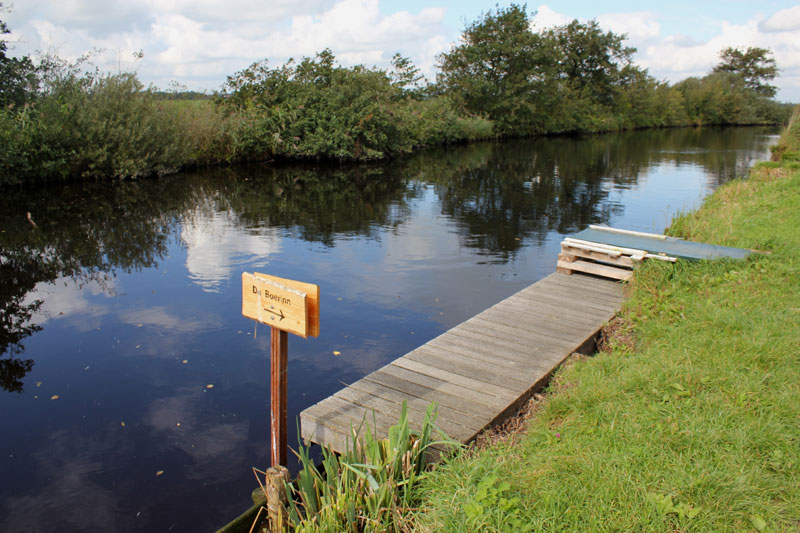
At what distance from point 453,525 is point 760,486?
5.21 feet

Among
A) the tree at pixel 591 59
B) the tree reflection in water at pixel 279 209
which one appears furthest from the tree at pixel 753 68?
the tree reflection in water at pixel 279 209

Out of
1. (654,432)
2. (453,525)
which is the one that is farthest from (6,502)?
(654,432)

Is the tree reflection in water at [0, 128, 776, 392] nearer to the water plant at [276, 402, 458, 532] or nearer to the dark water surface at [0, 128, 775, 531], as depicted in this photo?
the dark water surface at [0, 128, 775, 531]

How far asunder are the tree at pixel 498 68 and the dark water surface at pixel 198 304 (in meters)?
25.2

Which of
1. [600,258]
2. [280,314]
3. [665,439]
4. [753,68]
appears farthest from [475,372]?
[753,68]

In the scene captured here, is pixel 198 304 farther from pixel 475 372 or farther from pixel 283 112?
pixel 283 112

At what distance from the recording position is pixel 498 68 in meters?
43.6

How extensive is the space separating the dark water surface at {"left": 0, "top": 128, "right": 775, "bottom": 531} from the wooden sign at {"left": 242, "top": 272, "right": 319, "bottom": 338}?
56.7 inches

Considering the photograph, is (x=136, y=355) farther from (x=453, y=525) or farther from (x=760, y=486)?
(x=760, y=486)

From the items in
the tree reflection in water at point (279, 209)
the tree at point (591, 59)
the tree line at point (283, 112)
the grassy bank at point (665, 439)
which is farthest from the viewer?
the tree at point (591, 59)

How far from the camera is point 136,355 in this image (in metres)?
6.11

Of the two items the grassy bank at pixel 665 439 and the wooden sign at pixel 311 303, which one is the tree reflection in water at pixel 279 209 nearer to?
the wooden sign at pixel 311 303

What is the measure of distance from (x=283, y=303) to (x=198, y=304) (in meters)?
4.73

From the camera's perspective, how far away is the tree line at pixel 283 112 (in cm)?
1700
